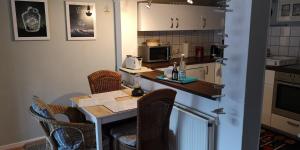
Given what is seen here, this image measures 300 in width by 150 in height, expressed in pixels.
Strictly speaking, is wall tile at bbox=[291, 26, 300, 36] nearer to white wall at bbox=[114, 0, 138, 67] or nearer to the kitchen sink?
the kitchen sink

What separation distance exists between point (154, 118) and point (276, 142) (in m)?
2.04

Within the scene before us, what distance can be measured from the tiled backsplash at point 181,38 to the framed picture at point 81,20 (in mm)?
891

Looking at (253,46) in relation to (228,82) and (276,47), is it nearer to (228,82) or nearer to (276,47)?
(228,82)

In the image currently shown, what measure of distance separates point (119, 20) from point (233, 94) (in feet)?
6.78

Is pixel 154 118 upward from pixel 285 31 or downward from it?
downward

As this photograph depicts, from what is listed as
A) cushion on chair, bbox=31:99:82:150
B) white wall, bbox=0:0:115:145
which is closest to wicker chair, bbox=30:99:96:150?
cushion on chair, bbox=31:99:82:150

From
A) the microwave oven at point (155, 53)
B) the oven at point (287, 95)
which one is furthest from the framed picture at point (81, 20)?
the oven at point (287, 95)

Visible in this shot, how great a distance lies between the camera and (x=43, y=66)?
3.08 m

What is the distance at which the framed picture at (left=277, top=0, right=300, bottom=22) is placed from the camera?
3436mm

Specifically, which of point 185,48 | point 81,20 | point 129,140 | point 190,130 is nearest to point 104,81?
point 81,20

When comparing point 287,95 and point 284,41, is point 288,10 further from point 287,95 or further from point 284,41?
point 287,95

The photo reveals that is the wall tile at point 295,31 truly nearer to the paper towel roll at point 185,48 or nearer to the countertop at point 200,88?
the paper towel roll at point 185,48

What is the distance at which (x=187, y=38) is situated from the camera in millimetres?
4512

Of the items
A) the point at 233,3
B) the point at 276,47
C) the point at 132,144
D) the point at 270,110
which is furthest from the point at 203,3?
the point at 132,144
